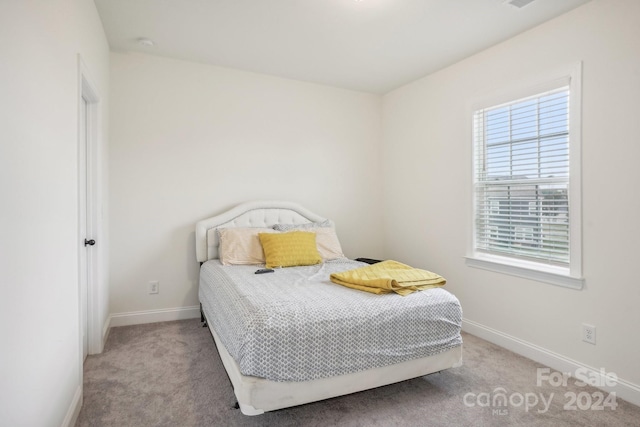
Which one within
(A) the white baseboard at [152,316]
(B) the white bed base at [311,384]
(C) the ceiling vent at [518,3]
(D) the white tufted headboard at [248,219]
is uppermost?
(C) the ceiling vent at [518,3]

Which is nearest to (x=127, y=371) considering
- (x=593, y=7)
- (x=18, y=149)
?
(x=18, y=149)

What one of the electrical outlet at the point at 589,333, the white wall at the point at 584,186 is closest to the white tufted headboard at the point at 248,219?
the white wall at the point at 584,186

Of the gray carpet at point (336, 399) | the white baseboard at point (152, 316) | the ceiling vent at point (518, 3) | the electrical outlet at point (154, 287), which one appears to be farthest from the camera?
the electrical outlet at point (154, 287)

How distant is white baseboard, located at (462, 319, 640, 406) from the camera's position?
7.25 ft

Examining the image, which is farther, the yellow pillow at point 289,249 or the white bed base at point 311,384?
the yellow pillow at point 289,249

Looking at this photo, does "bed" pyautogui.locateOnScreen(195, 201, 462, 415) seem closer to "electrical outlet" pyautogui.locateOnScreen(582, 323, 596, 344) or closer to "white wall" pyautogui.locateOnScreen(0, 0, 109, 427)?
"white wall" pyautogui.locateOnScreen(0, 0, 109, 427)

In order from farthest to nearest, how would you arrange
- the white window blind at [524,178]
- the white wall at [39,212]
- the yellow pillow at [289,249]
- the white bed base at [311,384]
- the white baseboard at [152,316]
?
1. the white baseboard at [152,316]
2. the yellow pillow at [289,249]
3. the white window blind at [524,178]
4. the white bed base at [311,384]
5. the white wall at [39,212]

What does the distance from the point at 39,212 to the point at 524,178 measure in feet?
10.6

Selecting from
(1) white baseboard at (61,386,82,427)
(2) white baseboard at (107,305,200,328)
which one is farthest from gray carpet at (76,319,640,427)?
(2) white baseboard at (107,305,200,328)

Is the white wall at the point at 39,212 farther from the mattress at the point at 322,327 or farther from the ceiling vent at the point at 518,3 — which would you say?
the ceiling vent at the point at 518,3

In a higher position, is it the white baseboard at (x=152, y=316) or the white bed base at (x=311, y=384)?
the white bed base at (x=311, y=384)

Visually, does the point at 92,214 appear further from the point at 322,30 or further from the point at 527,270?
the point at 527,270

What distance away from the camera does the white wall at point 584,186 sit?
2244 mm

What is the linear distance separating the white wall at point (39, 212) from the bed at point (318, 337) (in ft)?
2.72
